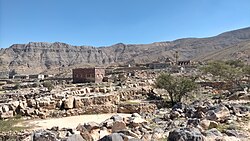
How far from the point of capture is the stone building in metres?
44.9

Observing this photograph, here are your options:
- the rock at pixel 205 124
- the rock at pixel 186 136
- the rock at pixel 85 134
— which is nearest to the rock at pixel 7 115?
the rock at pixel 85 134

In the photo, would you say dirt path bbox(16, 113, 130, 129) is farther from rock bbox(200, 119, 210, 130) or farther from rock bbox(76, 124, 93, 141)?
rock bbox(200, 119, 210, 130)

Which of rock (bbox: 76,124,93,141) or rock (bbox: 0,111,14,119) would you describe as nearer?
rock (bbox: 76,124,93,141)

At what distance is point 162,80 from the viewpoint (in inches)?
1083

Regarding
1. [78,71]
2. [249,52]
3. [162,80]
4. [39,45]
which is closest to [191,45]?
[249,52]

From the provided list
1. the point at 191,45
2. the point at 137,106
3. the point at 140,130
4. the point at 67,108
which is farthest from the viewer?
the point at 191,45

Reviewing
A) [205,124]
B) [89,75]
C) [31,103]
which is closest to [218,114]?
[205,124]

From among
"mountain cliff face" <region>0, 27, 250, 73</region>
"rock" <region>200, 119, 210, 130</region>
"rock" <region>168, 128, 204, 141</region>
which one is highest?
"mountain cliff face" <region>0, 27, 250, 73</region>

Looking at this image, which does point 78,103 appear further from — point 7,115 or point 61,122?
point 7,115

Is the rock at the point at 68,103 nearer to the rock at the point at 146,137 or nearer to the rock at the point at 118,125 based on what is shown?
the rock at the point at 118,125

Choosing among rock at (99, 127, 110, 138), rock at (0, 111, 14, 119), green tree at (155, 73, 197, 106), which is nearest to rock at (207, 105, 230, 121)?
rock at (99, 127, 110, 138)

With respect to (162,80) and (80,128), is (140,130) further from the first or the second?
(162,80)

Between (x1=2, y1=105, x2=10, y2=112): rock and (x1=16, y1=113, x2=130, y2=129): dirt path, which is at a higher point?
(x1=2, y1=105, x2=10, y2=112): rock

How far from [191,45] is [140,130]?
183 meters
